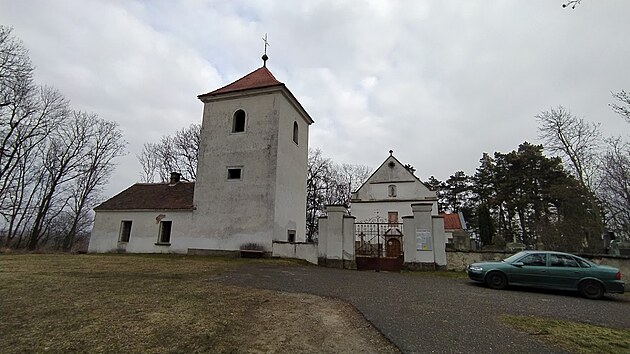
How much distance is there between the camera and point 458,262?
44.0 feet

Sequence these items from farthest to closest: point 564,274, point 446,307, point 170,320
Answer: point 564,274
point 446,307
point 170,320

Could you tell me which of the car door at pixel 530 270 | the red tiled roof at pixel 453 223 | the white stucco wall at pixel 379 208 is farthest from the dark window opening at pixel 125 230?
the red tiled roof at pixel 453 223

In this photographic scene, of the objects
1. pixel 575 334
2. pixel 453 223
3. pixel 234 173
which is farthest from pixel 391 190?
pixel 575 334

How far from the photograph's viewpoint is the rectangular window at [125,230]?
20752mm

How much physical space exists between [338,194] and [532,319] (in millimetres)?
39700

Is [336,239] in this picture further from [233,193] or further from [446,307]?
[446,307]

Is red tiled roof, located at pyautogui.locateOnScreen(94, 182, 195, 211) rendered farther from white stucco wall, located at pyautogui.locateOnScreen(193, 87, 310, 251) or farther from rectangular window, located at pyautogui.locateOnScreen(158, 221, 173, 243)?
white stucco wall, located at pyautogui.locateOnScreen(193, 87, 310, 251)

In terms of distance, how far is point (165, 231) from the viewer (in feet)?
65.3

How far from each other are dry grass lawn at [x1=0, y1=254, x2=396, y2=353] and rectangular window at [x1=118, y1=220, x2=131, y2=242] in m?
13.3

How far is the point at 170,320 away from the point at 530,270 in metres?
10.4

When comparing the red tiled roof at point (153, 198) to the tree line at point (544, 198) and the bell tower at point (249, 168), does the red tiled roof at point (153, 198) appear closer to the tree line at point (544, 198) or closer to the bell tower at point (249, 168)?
the bell tower at point (249, 168)

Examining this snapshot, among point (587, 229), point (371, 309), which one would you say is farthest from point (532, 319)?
point (587, 229)

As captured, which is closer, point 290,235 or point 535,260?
point 535,260

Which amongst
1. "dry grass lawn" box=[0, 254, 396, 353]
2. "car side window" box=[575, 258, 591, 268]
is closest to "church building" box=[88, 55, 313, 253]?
"dry grass lawn" box=[0, 254, 396, 353]
